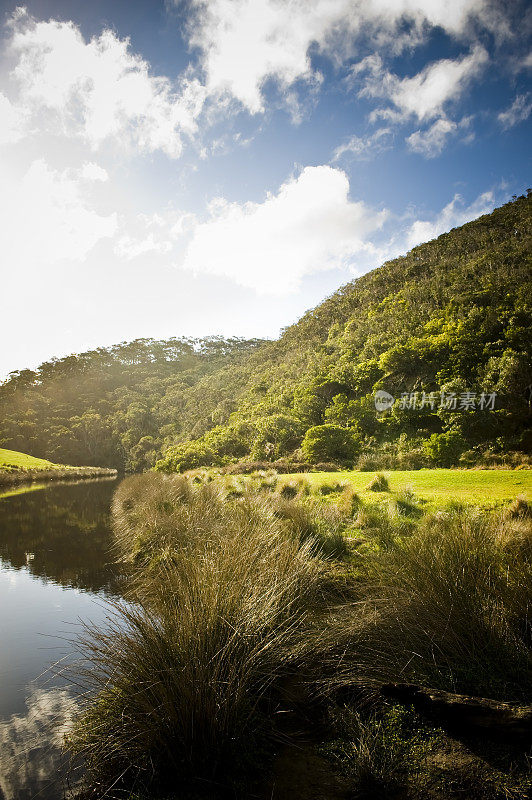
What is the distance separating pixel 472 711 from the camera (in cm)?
239

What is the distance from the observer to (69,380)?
3588 inches

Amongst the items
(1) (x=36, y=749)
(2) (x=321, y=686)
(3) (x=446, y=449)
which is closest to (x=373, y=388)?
(3) (x=446, y=449)

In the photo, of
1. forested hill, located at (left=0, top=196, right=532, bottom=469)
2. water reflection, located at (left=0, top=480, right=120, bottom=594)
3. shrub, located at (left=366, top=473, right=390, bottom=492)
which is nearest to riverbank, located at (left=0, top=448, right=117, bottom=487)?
forested hill, located at (left=0, top=196, right=532, bottom=469)

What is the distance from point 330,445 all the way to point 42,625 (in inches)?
857

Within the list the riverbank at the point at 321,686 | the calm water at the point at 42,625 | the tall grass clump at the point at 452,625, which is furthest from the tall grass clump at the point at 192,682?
the tall grass clump at the point at 452,625

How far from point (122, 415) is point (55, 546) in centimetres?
6885

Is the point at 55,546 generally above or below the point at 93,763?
below

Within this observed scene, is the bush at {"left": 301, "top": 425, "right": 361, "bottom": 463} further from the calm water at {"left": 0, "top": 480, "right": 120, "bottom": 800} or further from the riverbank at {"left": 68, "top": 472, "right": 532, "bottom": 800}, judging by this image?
the riverbank at {"left": 68, "top": 472, "right": 532, "bottom": 800}

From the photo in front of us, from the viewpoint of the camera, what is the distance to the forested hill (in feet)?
82.5

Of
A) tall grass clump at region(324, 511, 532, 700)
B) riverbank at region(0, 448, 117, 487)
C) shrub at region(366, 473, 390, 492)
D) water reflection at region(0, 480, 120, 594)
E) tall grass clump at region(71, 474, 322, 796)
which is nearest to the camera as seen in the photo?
tall grass clump at region(71, 474, 322, 796)

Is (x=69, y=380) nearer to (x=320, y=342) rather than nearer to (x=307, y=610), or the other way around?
(x=320, y=342)

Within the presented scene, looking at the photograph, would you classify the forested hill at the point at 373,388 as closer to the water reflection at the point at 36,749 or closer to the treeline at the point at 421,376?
the treeline at the point at 421,376

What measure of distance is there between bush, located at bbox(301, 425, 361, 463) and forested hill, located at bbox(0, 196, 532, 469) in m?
0.10

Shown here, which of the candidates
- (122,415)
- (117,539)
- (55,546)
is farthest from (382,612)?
(122,415)
